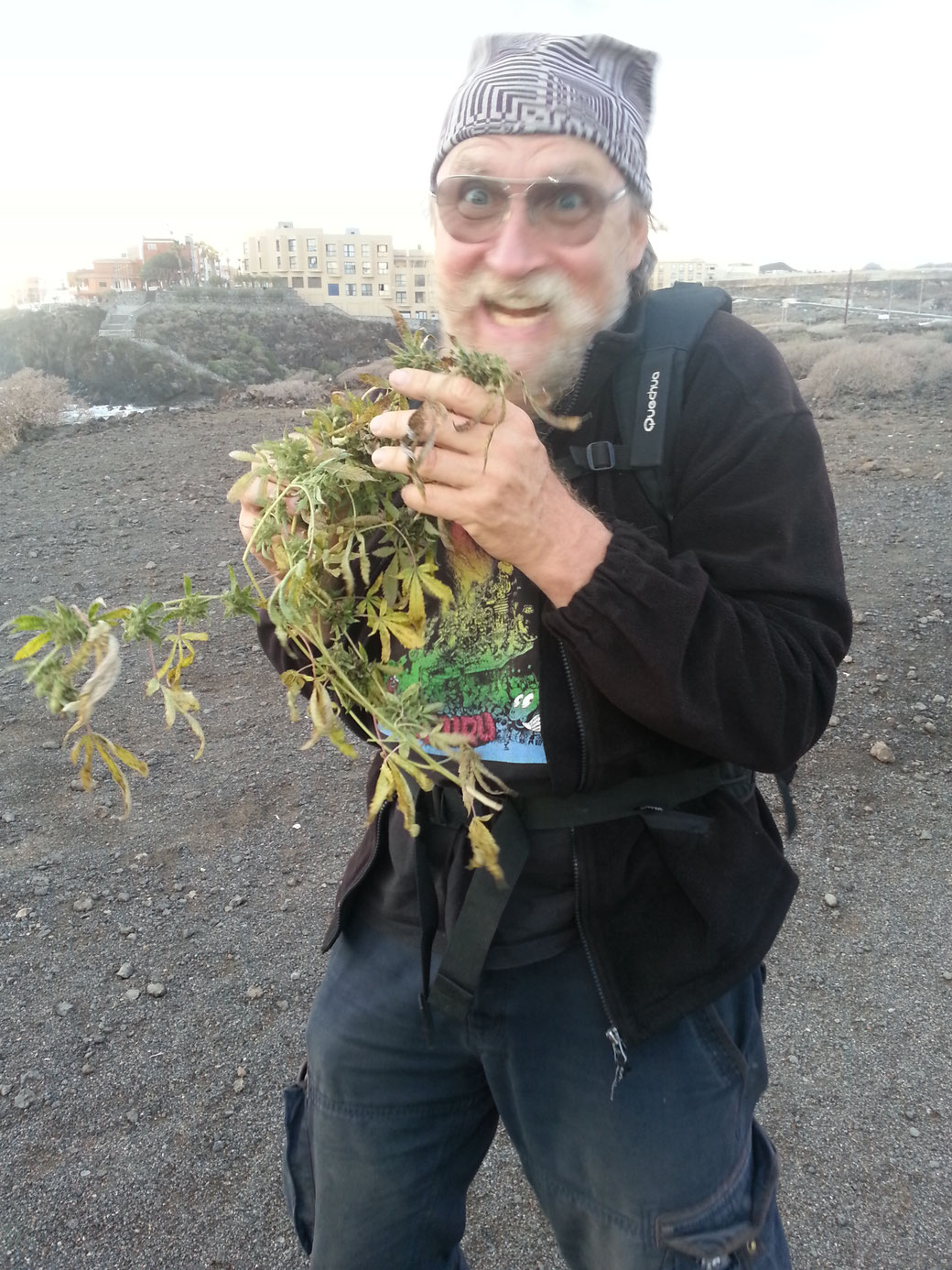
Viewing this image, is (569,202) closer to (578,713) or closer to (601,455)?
(601,455)

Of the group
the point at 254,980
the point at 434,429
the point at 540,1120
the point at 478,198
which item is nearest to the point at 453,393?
the point at 434,429

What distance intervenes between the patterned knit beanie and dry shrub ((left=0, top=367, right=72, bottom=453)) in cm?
1136

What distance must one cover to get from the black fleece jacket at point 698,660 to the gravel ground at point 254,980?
1391 mm

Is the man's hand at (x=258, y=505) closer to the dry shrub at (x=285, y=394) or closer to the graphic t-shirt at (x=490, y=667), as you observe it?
the graphic t-shirt at (x=490, y=667)

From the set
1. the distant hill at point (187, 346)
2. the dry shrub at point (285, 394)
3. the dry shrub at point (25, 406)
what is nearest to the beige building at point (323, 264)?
the distant hill at point (187, 346)

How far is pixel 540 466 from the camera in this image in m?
1.18

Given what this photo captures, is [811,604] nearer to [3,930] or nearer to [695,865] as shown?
→ [695,865]

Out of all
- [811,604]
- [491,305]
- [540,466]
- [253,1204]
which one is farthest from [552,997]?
[253,1204]

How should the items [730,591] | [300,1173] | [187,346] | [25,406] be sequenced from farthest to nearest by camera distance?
[187,346] → [25,406] → [300,1173] → [730,591]

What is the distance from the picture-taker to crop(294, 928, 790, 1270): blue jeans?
1.40 metres

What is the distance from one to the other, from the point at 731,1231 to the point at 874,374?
50.7 ft

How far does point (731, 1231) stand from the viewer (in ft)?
4.57

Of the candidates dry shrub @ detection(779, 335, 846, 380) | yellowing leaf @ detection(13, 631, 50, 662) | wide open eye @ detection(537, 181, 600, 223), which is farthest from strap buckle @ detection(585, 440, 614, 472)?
dry shrub @ detection(779, 335, 846, 380)

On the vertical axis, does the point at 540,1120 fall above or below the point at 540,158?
below
